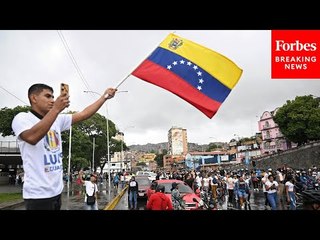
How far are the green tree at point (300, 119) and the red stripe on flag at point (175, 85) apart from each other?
4495 cm

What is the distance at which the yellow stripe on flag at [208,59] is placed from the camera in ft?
12.8

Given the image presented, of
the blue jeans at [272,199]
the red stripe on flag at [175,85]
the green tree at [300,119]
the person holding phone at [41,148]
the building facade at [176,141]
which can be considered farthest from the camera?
the building facade at [176,141]

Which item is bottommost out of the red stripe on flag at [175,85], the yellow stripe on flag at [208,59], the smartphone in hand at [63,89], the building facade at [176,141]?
the building facade at [176,141]

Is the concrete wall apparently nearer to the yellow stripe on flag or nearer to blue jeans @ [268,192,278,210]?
blue jeans @ [268,192,278,210]

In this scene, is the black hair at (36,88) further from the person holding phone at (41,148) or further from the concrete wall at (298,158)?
the concrete wall at (298,158)

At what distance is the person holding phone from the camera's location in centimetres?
206

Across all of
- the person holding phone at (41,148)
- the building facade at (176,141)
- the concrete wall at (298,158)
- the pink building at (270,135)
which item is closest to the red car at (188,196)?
the person holding phone at (41,148)

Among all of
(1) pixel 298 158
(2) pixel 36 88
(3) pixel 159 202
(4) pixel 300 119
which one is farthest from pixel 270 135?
(2) pixel 36 88

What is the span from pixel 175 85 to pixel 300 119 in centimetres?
4574

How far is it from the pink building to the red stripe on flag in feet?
188

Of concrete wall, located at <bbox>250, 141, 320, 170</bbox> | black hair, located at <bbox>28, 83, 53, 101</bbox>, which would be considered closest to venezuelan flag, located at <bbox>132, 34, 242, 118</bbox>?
black hair, located at <bbox>28, 83, 53, 101</bbox>
